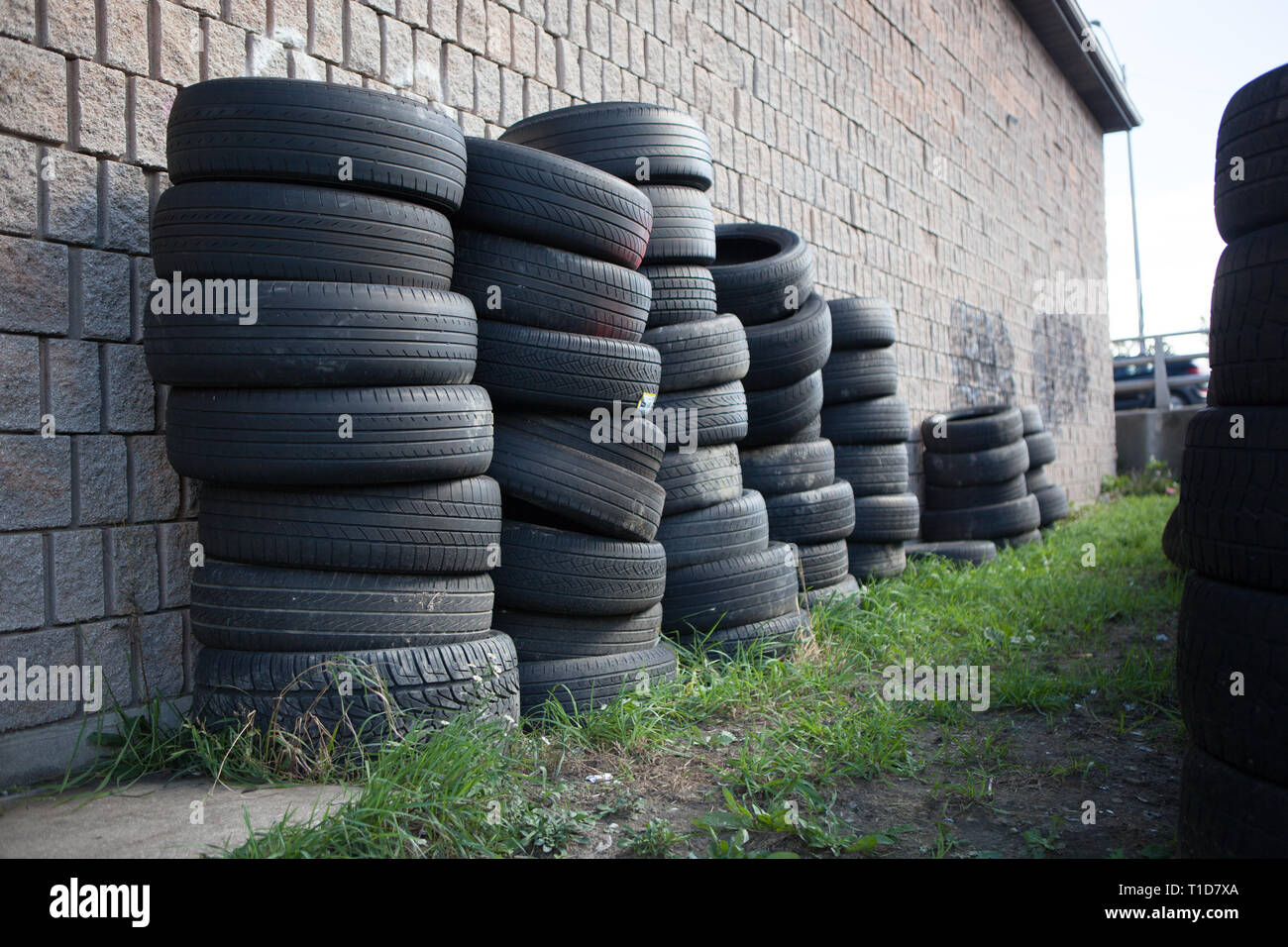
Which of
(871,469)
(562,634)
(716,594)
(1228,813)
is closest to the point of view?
(1228,813)

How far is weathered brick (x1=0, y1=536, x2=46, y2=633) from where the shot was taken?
2879 mm

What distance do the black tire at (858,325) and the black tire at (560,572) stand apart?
3.27 meters

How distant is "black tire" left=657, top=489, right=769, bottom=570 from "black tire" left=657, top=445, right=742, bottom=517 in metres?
0.04

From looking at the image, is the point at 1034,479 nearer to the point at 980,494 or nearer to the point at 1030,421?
the point at 1030,421

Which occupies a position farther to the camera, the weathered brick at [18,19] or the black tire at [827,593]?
the black tire at [827,593]

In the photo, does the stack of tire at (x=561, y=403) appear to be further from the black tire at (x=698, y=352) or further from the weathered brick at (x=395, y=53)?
the weathered brick at (x=395, y=53)

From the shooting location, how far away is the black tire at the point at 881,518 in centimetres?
611

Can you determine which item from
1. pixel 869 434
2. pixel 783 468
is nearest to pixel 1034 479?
pixel 869 434

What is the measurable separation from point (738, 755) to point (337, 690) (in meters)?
1.33

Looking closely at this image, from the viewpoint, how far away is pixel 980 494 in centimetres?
800

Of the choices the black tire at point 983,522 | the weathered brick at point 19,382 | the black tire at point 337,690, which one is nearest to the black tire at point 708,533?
the black tire at point 337,690

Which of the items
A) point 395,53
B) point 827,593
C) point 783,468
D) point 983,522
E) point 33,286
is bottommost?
point 827,593

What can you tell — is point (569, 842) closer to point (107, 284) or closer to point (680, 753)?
point (680, 753)
